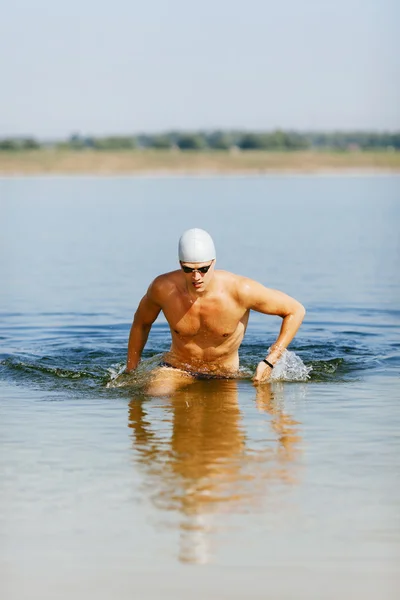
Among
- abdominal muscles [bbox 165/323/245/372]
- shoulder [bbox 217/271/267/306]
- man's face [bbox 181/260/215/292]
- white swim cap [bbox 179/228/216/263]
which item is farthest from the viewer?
abdominal muscles [bbox 165/323/245/372]

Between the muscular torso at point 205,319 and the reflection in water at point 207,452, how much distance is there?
37 centimetres

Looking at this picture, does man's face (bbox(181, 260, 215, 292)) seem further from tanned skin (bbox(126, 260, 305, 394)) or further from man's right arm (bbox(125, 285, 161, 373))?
man's right arm (bbox(125, 285, 161, 373))

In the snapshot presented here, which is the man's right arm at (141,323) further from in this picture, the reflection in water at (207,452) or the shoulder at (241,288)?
the shoulder at (241,288)

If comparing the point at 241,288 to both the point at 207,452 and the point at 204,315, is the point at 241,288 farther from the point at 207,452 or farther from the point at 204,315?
the point at 207,452

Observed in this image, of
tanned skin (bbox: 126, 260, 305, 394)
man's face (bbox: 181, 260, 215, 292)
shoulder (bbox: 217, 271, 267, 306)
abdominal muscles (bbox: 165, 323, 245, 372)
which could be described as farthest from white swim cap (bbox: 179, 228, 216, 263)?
abdominal muscles (bbox: 165, 323, 245, 372)

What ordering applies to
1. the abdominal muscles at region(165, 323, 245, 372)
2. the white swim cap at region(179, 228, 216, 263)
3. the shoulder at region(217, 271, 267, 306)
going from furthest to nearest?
the abdominal muscles at region(165, 323, 245, 372) < the shoulder at region(217, 271, 267, 306) < the white swim cap at region(179, 228, 216, 263)

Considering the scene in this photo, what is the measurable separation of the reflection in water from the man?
0.30m

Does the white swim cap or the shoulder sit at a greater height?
the white swim cap

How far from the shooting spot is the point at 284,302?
980cm

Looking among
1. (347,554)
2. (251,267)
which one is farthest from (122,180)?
(347,554)

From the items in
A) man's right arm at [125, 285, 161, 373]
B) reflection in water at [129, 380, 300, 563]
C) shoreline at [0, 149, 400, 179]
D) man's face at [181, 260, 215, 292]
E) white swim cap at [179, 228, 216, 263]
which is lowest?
shoreline at [0, 149, 400, 179]

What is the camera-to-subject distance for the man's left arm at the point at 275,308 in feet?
31.7

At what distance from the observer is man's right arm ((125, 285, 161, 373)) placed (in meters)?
9.84

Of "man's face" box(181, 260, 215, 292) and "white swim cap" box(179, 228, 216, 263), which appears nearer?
"white swim cap" box(179, 228, 216, 263)
